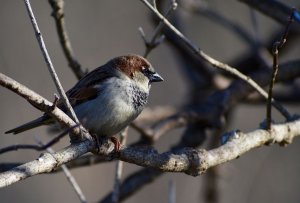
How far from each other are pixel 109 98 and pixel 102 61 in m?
4.01

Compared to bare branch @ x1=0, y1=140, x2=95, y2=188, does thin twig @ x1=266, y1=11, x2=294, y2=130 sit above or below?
above

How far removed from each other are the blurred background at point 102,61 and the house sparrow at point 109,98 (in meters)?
1.76

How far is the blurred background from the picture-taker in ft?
20.8

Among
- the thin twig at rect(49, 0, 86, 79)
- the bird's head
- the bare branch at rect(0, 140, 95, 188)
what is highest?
the thin twig at rect(49, 0, 86, 79)

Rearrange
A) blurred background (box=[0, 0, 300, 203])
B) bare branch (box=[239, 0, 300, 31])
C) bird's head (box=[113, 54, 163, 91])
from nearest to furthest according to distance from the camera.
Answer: bird's head (box=[113, 54, 163, 91]), bare branch (box=[239, 0, 300, 31]), blurred background (box=[0, 0, 300, 203])

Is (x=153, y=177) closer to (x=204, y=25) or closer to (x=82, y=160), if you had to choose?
(x=82, y=160)

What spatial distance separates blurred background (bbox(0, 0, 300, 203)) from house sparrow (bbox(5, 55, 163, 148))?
1763 mm

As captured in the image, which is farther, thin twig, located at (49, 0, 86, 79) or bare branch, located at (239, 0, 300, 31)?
bare branch, located at (239, 0, 300, 31)

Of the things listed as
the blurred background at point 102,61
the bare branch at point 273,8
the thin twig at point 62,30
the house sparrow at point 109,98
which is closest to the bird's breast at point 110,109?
the house sparrow at point 109,98

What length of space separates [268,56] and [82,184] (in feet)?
9.88

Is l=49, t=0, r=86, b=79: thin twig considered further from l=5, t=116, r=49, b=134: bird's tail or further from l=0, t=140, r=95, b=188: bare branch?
l=0, t=140, r=95, b=188: bare branch

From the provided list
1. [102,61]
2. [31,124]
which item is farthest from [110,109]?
[102,61]

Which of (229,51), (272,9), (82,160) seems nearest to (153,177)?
(82,160)

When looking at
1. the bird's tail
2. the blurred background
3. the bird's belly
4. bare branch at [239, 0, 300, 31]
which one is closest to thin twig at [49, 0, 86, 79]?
the bird's belly
